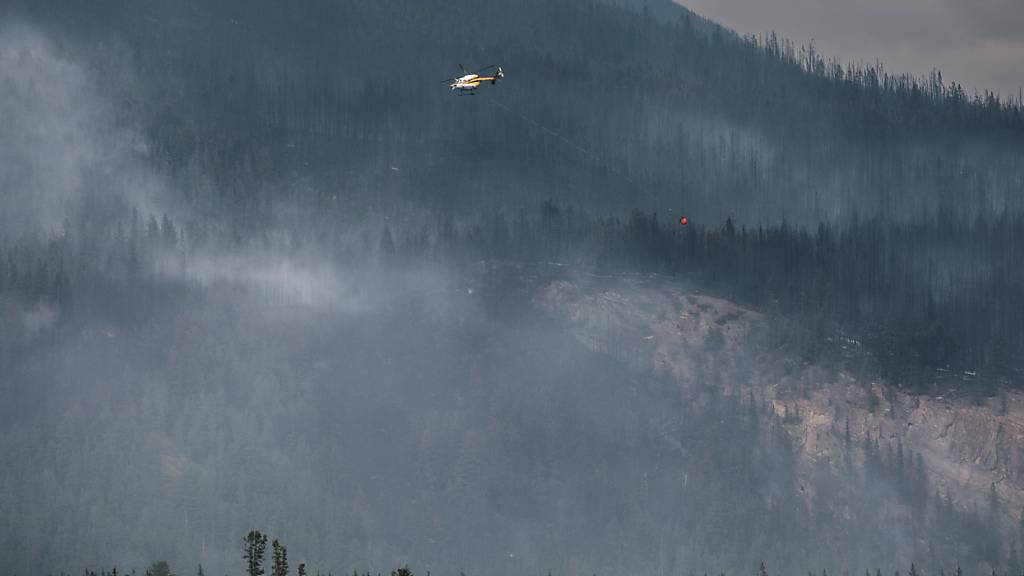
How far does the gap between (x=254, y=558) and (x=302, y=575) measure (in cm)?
568

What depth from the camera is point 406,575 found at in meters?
170

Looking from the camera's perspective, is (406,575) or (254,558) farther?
(254,558)

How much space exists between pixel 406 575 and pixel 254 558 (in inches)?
952

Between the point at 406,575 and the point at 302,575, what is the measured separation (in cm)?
1927

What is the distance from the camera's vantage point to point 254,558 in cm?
18862

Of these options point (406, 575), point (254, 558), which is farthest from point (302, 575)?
point (406, 575)

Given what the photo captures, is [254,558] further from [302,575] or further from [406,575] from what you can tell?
[406,575]

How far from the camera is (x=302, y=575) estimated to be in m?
186

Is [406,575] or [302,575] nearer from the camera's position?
[406,575]
